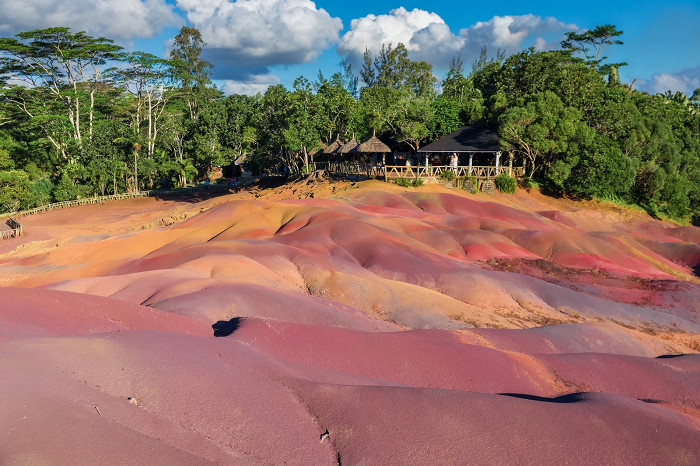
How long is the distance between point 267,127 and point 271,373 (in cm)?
4877

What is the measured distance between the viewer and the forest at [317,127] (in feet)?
154

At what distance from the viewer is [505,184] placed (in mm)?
46844

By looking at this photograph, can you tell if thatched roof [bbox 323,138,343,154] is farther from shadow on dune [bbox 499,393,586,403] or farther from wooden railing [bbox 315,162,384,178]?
shadow on dune [bbox 499,393,586,403]

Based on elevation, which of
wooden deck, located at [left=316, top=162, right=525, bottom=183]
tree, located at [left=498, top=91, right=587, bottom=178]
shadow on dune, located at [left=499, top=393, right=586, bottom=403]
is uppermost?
tree, located at [left=498, top=91, right=587, bottom=178]

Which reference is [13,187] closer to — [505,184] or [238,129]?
[238,129]

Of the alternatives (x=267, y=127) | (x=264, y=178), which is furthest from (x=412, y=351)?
(x=264, y=178)

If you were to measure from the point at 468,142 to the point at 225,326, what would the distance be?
41.3 m

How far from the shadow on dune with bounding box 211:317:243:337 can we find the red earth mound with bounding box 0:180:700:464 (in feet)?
0.37

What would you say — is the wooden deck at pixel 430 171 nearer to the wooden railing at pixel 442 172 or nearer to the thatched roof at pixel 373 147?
the wooden railing at pixel 442 172

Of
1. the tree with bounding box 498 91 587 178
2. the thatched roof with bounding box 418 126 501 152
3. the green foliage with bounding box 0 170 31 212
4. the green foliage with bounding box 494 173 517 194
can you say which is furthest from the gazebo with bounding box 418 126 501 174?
the green foliage with bounding box 0 170 31 212

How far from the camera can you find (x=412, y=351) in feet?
44.4

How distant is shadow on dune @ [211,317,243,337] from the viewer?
1389 cm

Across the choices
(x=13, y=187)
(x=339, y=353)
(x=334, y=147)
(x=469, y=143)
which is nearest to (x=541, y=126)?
(x=469, y=143)

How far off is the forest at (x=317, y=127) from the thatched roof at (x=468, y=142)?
1514 mm
